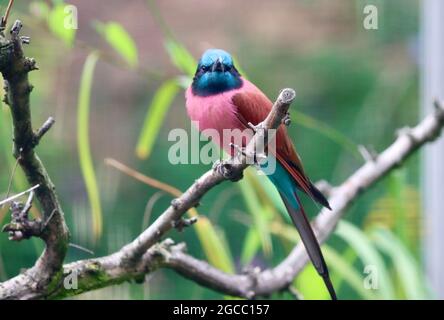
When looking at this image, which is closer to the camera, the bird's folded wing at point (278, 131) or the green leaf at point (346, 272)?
the bird's folded wing at point (278, 131)

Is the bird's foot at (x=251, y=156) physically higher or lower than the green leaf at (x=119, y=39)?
lower

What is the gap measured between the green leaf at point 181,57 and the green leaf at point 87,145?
131 mm

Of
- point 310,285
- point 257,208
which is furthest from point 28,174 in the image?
point 310,285

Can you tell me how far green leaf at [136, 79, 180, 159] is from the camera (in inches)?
52.6

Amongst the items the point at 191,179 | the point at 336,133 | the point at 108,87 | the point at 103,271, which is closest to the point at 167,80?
the point at 108,87

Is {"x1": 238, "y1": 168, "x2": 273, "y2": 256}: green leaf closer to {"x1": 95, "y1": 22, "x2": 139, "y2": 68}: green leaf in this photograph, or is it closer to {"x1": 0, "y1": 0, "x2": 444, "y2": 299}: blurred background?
{"x1": 0, "y1": 0, "x2": 444, "y2": 299}: blurred background

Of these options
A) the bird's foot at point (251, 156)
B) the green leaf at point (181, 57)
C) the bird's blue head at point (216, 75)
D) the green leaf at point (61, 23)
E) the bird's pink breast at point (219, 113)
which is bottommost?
the bird's foot at point (251, 156)

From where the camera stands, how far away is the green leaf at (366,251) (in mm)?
1335

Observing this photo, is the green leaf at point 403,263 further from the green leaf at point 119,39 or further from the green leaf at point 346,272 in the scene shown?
the green leaf at point 119,39

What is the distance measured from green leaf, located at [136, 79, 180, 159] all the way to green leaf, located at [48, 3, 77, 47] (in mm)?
188

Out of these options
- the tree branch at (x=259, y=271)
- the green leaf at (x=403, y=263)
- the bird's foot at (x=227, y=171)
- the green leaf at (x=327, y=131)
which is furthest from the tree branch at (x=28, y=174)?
the green leaf at (x=403, y=263)

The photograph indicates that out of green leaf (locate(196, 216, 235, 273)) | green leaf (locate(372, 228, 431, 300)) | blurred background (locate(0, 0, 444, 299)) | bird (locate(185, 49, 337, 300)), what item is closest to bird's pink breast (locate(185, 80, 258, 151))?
bird (locate(185, 49, 337, 300))

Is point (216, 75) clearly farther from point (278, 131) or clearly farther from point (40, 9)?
point (40, 9)
